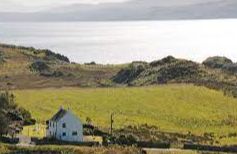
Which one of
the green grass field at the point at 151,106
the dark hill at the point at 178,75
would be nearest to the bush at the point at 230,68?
the dark hill at the point at 178,75

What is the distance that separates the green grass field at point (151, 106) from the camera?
94.4 m

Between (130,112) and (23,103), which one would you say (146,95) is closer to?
(130,112)

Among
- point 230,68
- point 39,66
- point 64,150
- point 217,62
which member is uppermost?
point 217,62

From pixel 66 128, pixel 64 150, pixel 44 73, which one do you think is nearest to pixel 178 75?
pixel 44 73

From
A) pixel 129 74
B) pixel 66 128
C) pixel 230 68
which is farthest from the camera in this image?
pixel 230 68

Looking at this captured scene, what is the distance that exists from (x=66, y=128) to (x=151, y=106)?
92.7ft

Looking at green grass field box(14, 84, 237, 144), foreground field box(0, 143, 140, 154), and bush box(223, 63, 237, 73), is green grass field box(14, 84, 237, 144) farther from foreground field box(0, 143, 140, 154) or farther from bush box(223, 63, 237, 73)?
bush box(223, 63, 237, 73)

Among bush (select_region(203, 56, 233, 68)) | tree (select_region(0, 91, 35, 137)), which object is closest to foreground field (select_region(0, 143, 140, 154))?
tree (select_region(0, 91, 35, 137))

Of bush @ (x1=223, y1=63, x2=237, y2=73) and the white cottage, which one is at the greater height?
bush @ (x1=223, y1=63, x2=237, y2=73)

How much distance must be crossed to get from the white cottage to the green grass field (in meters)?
8.96

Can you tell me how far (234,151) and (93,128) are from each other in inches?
816

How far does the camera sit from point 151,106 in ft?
346

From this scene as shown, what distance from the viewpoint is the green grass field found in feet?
310

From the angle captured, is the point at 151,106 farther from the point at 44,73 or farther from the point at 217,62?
the point at 217,62
